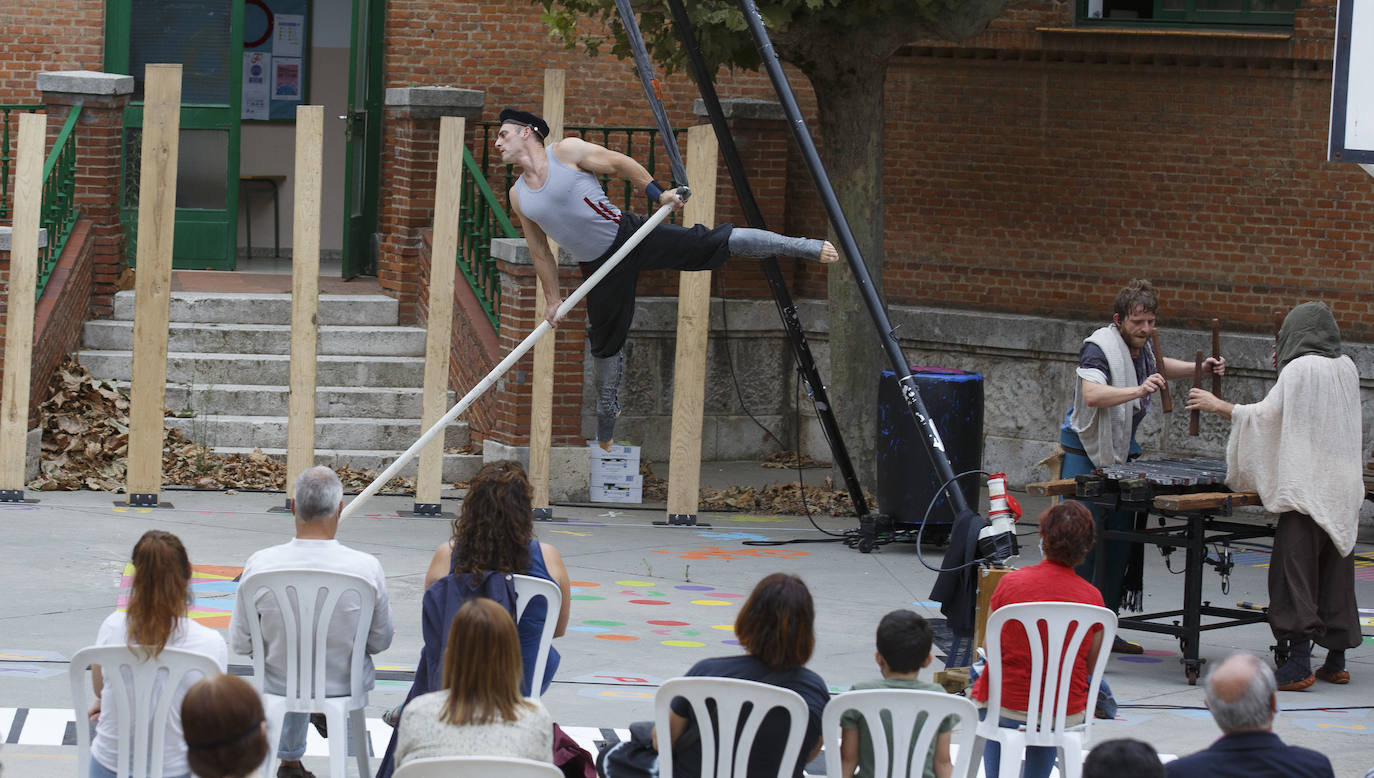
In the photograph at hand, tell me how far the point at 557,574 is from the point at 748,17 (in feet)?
12.2

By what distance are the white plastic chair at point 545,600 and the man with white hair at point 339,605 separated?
18.5 inches

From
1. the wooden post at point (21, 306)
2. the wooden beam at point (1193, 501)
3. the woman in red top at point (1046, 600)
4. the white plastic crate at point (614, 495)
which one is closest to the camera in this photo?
the woman in red top at point (1046, 600)

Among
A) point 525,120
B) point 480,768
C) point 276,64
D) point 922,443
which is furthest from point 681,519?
point 276,64

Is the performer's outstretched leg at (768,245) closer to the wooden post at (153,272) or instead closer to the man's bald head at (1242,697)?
the wooden post at (153,272)

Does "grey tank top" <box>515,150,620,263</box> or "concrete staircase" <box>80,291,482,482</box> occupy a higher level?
"grey tank top" <box>515,150,620,263</box>

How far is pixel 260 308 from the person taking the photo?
13406mm

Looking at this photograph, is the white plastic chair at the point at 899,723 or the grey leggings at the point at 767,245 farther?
the grey leggings at the point at 767,245

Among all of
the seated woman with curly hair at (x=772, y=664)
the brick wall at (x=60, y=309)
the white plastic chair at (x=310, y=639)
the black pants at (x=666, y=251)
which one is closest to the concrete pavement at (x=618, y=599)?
the white plastic chair at (x=310, y=639)

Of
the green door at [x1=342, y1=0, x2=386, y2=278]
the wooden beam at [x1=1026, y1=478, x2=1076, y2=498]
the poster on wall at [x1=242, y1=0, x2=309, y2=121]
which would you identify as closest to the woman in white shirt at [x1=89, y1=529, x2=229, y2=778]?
the wooden beam at [x1=1026, y1=478, x2=1076, y2=498]

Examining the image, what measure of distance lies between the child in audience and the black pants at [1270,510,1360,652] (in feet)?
11.2

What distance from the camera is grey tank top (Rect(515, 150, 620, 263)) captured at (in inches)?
351

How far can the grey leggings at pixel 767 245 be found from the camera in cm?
862

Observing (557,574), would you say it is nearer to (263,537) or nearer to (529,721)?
(529,721)

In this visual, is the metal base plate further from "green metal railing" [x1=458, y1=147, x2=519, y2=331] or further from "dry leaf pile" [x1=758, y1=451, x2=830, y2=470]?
"dry leaf pile" [x1=758, y1=451, x2=830, y2=470]
